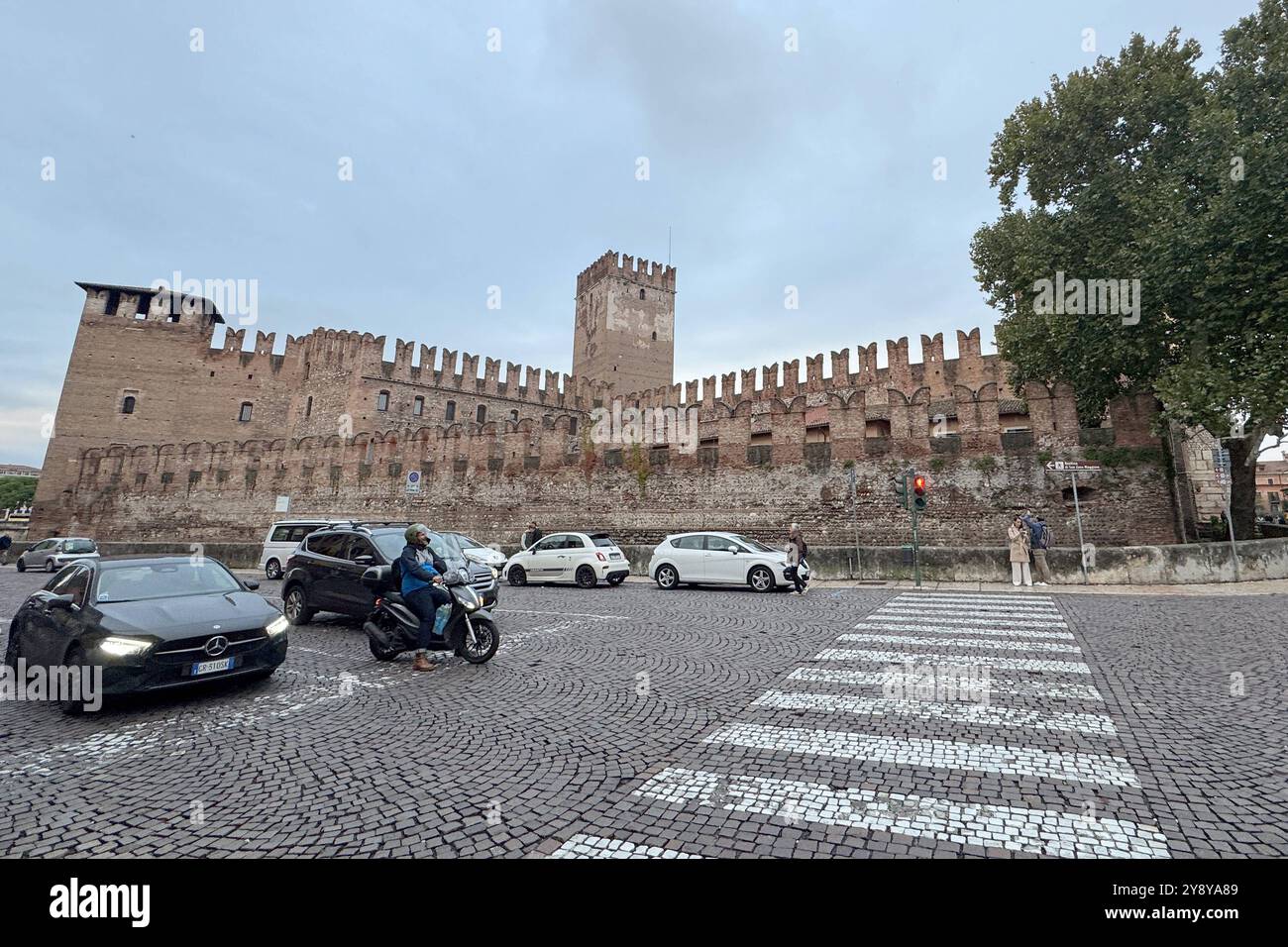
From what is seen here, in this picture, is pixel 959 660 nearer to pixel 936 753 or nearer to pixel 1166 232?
pixel 936 753

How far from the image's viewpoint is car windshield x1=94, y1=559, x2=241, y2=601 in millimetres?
5773

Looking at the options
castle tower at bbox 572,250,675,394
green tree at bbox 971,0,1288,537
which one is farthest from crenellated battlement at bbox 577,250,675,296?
green tree at bbox 971,0,1288,537

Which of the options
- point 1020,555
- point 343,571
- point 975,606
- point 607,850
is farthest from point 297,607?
point 1020,555

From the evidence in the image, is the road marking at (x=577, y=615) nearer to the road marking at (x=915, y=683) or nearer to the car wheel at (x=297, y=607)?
the car wheel at (x=297, y=607)

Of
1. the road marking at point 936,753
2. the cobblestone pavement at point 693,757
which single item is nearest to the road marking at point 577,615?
the cobblestone pavement at point 693,757

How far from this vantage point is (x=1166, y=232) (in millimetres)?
15391

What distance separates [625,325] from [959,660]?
55.2 meters

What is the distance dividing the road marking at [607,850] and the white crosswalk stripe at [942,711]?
256 cm

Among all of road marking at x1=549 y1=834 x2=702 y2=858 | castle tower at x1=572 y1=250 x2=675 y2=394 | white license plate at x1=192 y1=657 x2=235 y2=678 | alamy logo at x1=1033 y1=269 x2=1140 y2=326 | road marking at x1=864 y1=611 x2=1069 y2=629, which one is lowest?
road marking at x1=864 y1=611 x2=1069 y2=629

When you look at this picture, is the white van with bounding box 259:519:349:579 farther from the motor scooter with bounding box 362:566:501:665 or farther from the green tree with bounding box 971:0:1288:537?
the green tree with bounding box 971:0:1288:537

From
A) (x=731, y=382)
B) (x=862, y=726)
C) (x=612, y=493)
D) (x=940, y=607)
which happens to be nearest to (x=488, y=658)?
(x=862, y=726)

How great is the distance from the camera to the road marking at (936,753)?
3.60m
